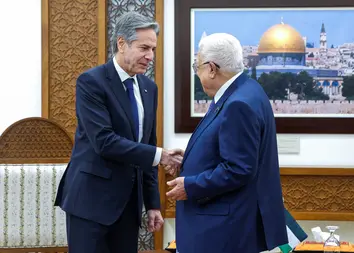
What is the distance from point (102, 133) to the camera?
7.22 feet

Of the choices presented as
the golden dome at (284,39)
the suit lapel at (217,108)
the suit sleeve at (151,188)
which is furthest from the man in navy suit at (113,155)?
the golden dome at (284,39)

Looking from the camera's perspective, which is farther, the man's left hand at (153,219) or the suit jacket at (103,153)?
the man's left hand at (153,219)

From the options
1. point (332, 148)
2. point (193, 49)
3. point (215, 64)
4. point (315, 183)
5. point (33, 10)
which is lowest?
point (315, 183)

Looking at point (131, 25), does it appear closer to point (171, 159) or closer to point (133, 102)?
point (133, 102)

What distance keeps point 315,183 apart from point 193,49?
139cm

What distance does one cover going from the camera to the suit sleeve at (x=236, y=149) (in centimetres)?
189

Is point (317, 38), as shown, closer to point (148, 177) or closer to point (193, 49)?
point (193, 49)

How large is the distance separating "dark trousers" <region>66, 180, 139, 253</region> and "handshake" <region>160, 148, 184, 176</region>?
0.60 ft

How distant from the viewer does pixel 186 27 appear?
4223 mm

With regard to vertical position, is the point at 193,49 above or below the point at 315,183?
above

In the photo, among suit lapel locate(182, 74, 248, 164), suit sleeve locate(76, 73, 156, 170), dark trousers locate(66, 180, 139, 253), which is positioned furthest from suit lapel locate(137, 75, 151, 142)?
suit lapel locate(182, 74, 248, 164)

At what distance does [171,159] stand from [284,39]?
2.25m

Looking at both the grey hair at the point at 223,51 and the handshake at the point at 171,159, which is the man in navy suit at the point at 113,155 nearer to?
the handshake at the point at 171,159

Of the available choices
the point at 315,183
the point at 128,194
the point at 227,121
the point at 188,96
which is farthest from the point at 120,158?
Result: the point at 315,183
